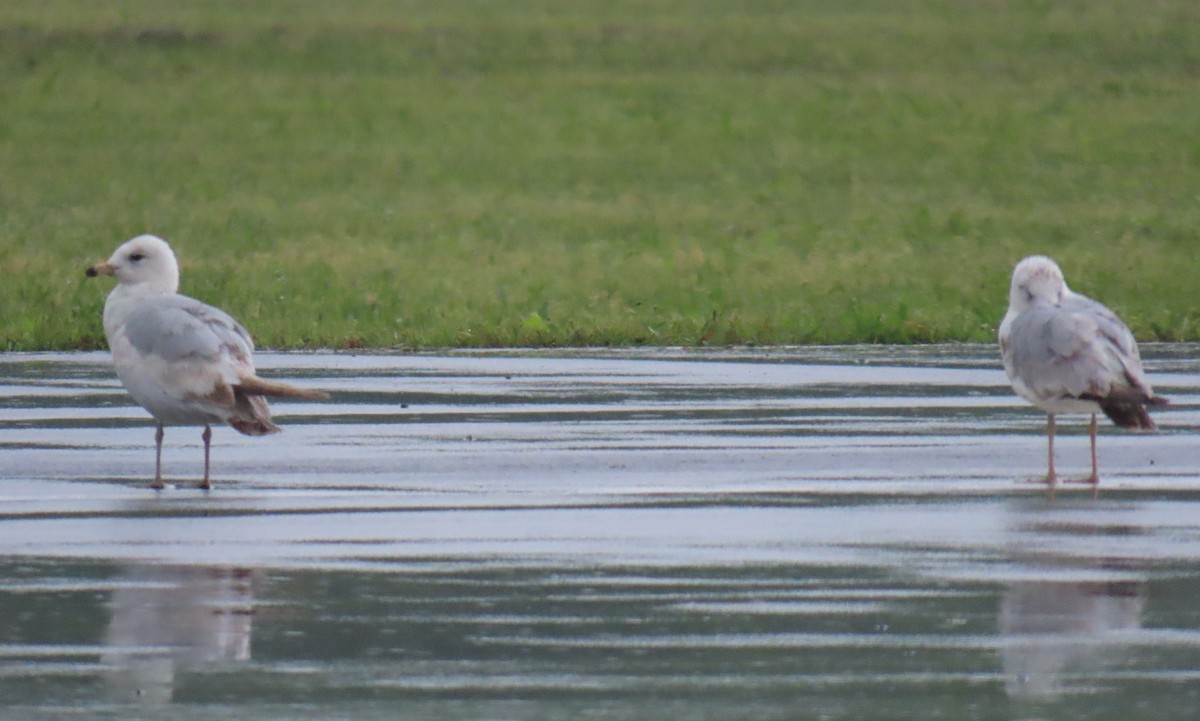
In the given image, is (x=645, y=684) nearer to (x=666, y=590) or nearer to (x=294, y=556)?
(x=666, y=590)

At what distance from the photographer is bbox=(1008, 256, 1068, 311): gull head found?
42.5 ft

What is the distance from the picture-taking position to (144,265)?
13.1 m

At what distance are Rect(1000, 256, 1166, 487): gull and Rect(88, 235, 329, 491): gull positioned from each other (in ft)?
10.7

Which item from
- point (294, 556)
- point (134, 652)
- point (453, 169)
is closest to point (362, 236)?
point (453, 169)

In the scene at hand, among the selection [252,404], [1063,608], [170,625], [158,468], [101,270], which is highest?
[101,270]

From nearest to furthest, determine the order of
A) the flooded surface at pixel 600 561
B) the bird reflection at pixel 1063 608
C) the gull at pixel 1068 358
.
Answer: the flooded surface at pixel 600 561
the bird reflection at pixel 1063 608
the gull at pixel 1068 358

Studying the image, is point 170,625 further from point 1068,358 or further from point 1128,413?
point 1128,413

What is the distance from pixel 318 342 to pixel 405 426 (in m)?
5.19

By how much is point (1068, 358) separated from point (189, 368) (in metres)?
3.93

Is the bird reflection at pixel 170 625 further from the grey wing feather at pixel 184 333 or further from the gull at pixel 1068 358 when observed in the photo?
the gull at pixel 1068 358

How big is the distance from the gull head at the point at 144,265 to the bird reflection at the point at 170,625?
3.57 meters

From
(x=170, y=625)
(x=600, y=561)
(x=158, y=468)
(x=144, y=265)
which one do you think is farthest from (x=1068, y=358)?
(x=170, y=625)

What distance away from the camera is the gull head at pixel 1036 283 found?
1295 centimetres

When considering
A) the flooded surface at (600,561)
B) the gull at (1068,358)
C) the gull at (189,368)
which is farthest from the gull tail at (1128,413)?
the gull at (189,368)
